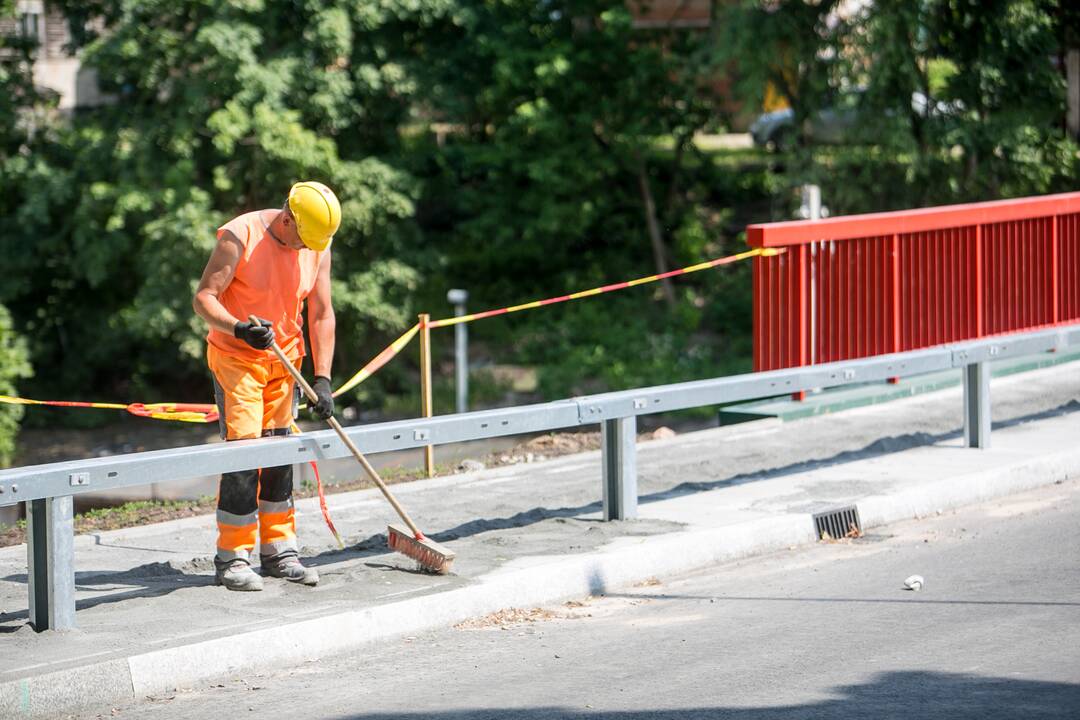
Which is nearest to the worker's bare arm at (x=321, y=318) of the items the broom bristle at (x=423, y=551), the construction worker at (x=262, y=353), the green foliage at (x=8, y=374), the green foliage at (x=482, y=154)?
the construction worker at (x=262, y=353)

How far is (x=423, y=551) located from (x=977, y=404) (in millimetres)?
4564

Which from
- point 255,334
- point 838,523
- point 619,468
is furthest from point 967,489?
point 255,334

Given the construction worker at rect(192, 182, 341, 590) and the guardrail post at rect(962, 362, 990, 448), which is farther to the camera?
the guardrail post at rect(962, 362, 990, 448)

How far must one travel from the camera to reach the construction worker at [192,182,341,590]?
6.73 meters

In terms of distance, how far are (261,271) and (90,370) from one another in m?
21.6

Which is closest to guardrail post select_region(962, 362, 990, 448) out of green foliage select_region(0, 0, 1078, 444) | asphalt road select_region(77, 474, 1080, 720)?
asphalt road select_region(77, 474, 1080, 720)

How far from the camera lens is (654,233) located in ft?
89.5

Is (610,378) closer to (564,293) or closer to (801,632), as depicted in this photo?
(564,293)

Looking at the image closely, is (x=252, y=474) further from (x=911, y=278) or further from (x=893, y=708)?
(x=911, y=278)

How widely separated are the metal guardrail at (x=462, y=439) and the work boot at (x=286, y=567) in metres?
0.52

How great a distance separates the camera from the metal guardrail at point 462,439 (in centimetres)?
599

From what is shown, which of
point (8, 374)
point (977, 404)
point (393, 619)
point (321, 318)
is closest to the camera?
point (393, 619)

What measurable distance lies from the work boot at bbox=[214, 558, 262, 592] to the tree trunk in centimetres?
2019

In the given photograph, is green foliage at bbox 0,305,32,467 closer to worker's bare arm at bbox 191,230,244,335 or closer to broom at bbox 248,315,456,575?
broom at bbox 248,315,456,575
